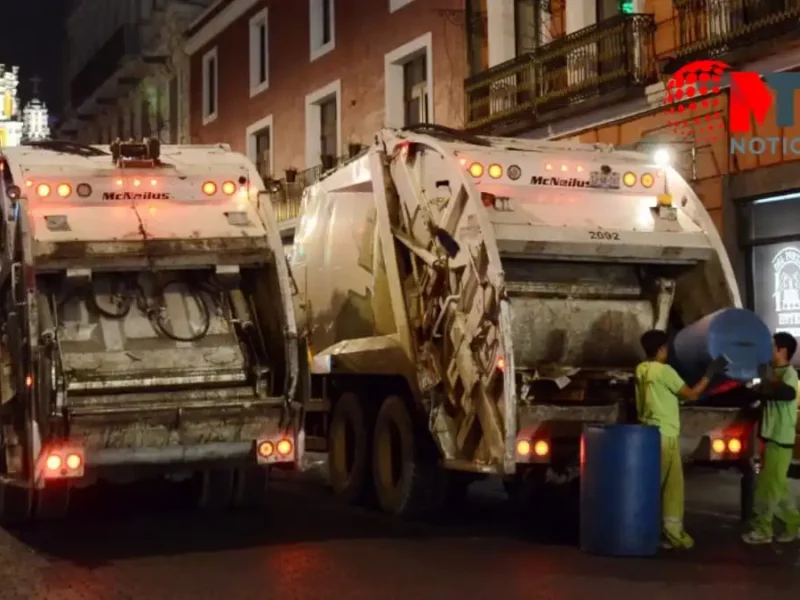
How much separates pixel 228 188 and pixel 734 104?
Answer: 6.90 m

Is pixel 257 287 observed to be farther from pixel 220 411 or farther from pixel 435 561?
pixel 435 561

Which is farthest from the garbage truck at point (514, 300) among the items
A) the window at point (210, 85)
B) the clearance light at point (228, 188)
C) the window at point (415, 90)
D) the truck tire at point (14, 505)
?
the window at point (210, 85)

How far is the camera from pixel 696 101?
1447 cm

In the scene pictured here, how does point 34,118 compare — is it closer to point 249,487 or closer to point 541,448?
point 249,487

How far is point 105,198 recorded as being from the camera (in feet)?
30.1

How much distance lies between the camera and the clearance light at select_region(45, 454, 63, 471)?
805 cm

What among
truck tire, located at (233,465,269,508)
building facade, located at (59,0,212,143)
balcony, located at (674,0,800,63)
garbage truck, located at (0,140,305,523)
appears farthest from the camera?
building facade, located at (59,0,212,143)

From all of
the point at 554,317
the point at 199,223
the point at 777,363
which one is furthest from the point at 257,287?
the point at 777,363

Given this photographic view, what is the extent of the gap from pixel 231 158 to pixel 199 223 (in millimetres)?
800

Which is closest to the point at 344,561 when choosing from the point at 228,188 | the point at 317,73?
the point at 228,188

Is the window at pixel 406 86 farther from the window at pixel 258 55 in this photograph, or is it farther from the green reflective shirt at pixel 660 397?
the green reflective shirt at pixel 660 397

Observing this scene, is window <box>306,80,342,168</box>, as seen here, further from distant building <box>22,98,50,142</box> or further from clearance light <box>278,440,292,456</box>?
distant building <box>22,98,50,142</box>

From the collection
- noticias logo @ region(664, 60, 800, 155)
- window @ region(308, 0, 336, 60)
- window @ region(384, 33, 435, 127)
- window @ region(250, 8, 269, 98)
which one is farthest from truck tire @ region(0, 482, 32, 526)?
window @ region(250, 8, 269, 98)

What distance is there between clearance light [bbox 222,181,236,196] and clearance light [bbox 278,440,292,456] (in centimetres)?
205
